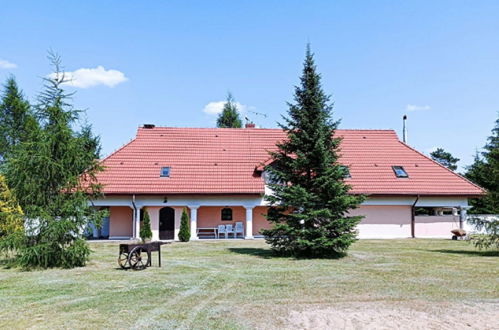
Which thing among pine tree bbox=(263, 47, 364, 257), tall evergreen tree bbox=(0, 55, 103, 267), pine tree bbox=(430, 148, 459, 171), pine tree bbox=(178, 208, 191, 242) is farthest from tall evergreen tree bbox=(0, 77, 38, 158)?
pine tree bbox=(430, 148, 459, 171)

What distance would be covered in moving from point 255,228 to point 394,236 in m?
8.55

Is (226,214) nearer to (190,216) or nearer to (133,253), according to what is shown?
(190,216)

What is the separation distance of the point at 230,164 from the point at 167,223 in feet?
17.5

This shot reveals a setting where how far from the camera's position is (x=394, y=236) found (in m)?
26.1

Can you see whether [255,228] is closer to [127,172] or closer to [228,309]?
[127,172]

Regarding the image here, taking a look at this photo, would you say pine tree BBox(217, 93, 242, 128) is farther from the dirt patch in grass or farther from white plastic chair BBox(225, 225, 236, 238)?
the dirt patch in grass

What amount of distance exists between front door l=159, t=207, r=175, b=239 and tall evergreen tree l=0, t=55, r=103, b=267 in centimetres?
1090

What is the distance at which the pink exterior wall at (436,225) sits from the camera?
1038 inches

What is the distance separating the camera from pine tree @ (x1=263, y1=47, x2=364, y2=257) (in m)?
15.3

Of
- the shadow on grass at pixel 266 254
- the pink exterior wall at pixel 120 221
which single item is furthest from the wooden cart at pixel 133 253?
the pink exterior wall at pixel 120 221

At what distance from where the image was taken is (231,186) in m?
24.8

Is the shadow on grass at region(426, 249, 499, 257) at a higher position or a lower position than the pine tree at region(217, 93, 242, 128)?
lower

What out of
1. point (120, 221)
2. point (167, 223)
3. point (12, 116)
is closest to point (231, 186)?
point (167, 223)

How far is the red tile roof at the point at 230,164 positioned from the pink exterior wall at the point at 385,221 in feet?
4.03
